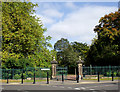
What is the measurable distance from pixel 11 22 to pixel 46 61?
30.2 feet

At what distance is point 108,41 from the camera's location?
3838 centimetres

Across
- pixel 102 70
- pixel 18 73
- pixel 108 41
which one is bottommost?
pixel 18 73

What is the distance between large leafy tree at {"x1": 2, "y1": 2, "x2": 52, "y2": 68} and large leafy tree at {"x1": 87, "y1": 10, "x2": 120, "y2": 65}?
10.5 metres

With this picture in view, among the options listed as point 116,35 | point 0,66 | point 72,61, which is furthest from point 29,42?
point 72,61

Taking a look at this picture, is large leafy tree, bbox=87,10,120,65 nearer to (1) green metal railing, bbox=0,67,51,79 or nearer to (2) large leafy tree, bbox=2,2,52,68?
(2) large leafy tree, bbox=2,2,52,68

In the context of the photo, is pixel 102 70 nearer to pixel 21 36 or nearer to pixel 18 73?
pixel 18 73

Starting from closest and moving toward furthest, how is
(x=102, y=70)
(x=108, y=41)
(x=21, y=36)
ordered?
(x=102, y=70)
(x=21, y=36)
(x=108, y=41)

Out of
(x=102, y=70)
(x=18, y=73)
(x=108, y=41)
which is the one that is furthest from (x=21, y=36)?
(x=108, y=41)

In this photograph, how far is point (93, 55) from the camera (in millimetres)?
43031

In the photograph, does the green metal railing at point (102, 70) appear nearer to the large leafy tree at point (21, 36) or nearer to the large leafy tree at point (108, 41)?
the large leafy tree at point (108, 41)

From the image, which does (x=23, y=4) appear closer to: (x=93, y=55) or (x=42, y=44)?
(x=42, y=44)

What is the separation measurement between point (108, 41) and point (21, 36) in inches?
629

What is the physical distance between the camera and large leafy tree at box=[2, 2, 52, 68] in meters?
32.1

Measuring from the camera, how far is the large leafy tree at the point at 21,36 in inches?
1262
